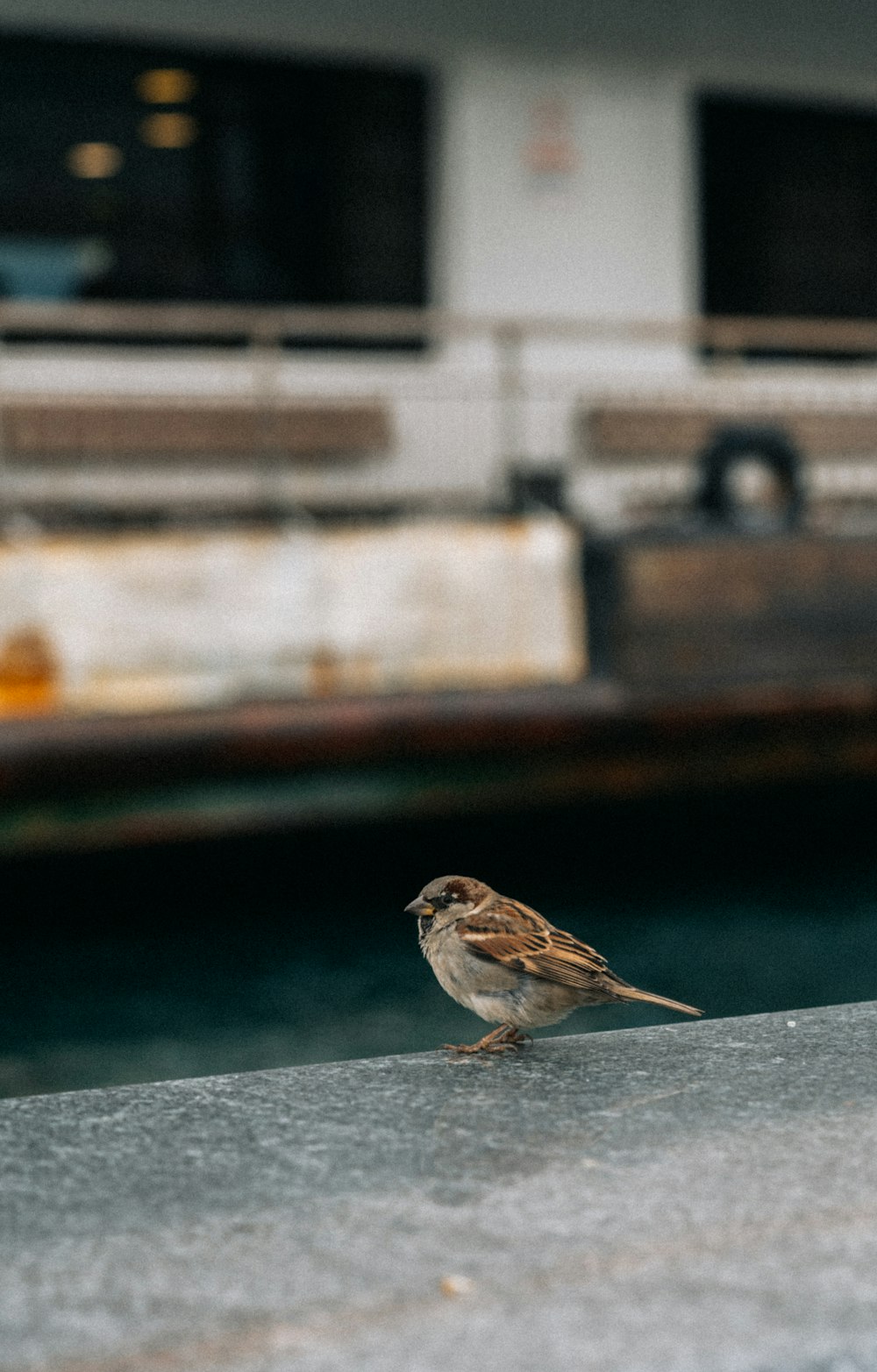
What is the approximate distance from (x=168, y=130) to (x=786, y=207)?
17.5ft

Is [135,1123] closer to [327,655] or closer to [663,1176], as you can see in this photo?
[663,1176]

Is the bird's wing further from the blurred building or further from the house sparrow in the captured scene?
the blurred building

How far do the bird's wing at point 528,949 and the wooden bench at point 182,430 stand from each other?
771cm

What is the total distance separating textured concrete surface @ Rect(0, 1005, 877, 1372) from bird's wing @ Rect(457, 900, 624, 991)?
0.53 feet

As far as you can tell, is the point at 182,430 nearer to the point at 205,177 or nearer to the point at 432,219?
the point at 205,177

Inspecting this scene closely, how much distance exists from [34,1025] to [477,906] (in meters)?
4.59

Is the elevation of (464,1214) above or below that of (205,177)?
below

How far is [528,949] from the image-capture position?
279 cm

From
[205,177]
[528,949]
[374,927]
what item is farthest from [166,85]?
[528,949]

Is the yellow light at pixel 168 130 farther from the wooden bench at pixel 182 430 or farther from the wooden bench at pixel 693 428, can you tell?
the wooden bench at pixel 693 428

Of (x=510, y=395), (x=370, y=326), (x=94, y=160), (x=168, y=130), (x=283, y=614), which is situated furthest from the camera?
(x=168, y=130)

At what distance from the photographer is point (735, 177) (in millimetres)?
14320

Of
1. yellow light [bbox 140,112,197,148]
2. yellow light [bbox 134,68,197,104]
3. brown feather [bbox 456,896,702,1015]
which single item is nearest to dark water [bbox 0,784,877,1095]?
brown feather [bbox 456,896,702,1015]

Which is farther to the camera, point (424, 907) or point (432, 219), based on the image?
point (432, 219)
